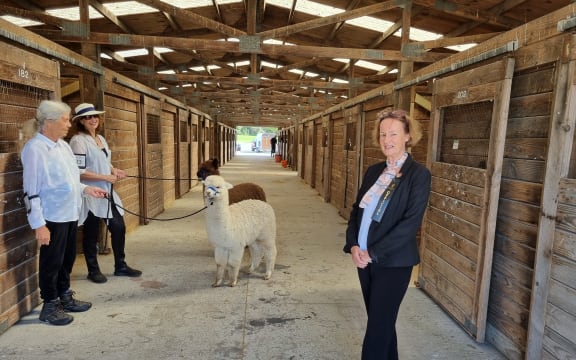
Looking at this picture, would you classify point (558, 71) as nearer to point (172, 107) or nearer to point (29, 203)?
point (29, 203)

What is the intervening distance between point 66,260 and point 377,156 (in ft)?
13.8

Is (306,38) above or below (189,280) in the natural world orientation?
above

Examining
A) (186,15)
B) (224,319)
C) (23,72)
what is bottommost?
(224,319)

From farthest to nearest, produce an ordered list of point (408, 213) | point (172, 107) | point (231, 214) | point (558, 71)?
point (172, 107) < point (231, 214) < point (558, 71) < point (408, 213)

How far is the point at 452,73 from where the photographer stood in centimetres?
321

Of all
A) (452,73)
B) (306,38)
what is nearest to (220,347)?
(452,73)

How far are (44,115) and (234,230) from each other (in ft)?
5.82

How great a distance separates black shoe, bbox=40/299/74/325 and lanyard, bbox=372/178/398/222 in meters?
2.54

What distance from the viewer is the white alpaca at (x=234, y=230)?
3289 mm

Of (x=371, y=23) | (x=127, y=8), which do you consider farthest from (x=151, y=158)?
(x=371, y=23)

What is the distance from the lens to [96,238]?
3584mm

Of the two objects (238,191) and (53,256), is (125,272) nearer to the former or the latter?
(53,256)

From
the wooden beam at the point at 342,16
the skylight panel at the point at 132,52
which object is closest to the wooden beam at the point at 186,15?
the wooden beam at the point at 342,16

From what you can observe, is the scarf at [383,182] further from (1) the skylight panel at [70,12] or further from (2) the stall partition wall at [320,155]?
(2) the stall partition wall at [320,155]
